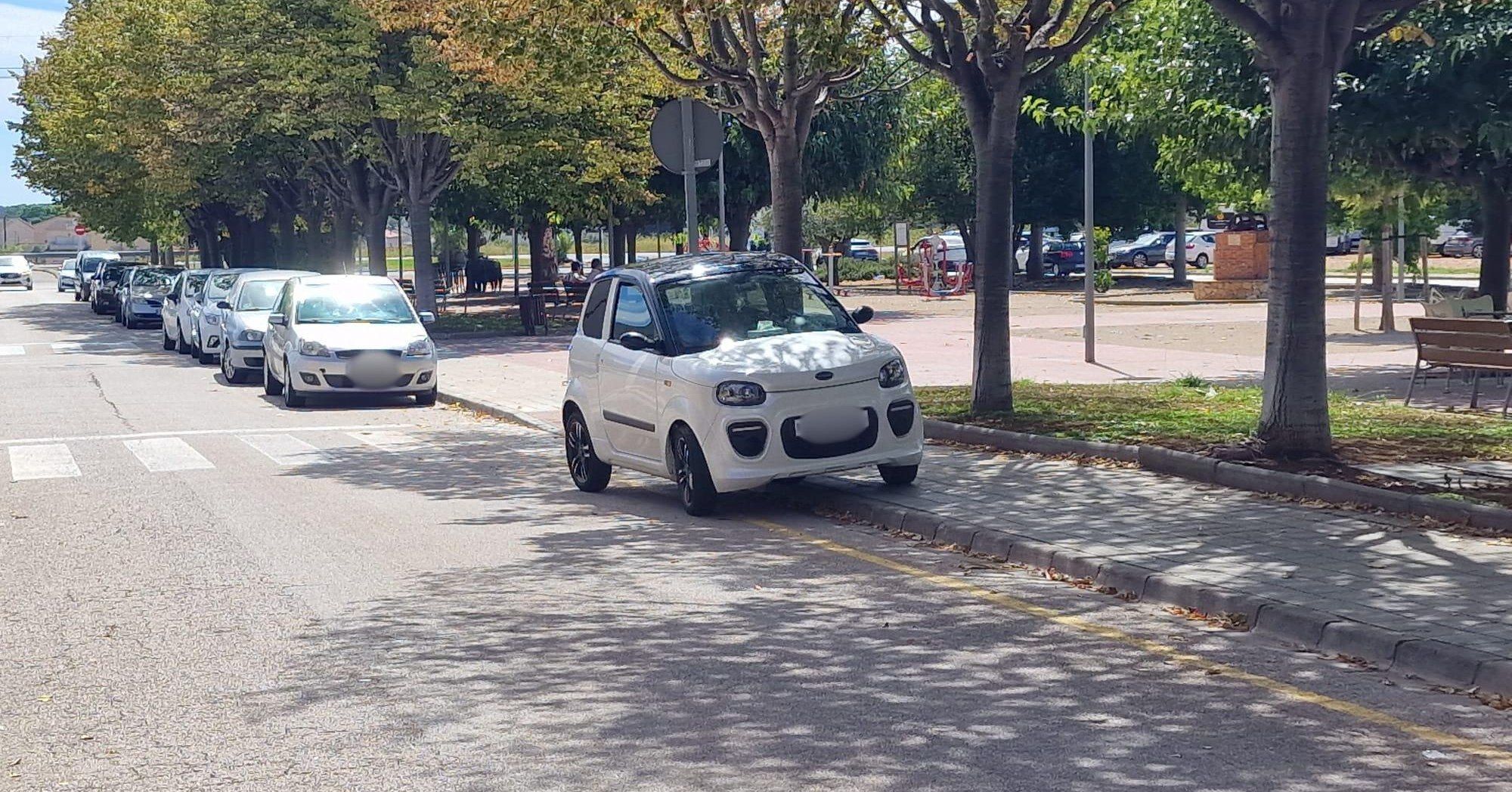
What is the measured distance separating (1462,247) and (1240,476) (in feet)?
206

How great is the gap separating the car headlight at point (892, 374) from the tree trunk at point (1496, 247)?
40.0 ft

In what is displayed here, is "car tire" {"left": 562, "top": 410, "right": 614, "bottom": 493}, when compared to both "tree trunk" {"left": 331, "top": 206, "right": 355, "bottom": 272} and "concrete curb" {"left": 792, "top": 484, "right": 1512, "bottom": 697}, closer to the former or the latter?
"concrete curb" {"left": 792, "top": 484, "right": 1512, "bottom": 697}

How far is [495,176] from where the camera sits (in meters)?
36.3

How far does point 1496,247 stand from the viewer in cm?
2139

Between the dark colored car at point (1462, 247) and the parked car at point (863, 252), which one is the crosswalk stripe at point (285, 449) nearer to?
the dark colored car at point (1462, 247)

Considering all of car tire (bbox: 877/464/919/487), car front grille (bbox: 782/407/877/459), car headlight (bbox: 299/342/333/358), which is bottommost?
car tire (bbox: 877/464/919/487)

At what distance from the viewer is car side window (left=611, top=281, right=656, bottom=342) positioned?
1188cm

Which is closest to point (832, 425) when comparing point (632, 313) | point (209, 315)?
point (632, 313)

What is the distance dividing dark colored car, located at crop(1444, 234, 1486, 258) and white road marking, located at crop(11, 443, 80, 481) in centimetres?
6204

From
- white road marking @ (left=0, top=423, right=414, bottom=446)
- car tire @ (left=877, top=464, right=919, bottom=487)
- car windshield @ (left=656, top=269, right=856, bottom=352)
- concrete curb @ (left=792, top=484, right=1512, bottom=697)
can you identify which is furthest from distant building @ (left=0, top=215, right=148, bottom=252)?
concrete curb @ (left=792, top=484, right=1512, bottom=697)

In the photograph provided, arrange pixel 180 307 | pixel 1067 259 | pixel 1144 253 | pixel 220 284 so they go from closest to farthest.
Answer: pixel 220 284 → pixel 180 307 → pixel 1067 259 → pixel 1144 253

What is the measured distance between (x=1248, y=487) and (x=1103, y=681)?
15.1ft

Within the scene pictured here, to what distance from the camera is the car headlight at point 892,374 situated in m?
Result: 11.3

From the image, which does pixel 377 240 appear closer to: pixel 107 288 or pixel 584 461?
pixel 107 288
